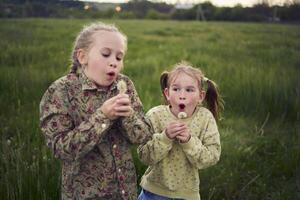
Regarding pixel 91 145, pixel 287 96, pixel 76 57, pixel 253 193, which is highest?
pixel 76 57

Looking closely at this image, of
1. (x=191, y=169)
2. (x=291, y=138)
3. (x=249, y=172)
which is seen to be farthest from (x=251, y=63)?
(x=191, y=169)

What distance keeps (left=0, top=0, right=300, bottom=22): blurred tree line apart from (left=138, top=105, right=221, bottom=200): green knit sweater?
105cm

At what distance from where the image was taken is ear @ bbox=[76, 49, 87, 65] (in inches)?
85.0

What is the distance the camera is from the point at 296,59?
885 cm

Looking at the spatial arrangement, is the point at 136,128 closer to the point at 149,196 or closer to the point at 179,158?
the point at 179,158

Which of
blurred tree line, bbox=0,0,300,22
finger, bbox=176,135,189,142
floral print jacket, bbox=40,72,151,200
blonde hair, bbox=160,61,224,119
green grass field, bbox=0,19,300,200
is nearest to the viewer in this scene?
floral print jacket, bbox=40,72,151,200

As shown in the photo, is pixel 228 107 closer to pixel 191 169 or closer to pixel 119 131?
pixel 191 169

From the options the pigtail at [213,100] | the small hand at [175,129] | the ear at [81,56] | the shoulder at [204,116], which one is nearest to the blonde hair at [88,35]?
the ear at [81,56]

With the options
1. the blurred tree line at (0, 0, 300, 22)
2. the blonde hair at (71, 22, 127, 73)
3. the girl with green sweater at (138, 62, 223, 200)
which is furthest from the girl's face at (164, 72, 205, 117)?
the blurred tree line at (0, 0, 300, 22)

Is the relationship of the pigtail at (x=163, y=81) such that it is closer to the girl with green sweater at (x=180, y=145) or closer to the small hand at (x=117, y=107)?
the girl with green sweater at (x=180, y=145)

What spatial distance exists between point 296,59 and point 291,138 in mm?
4418

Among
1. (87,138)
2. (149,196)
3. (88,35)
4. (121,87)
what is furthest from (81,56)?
(149,196)

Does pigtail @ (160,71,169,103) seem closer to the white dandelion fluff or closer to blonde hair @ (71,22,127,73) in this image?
blonde hair @ (71,22,127,73)

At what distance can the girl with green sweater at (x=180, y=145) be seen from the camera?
7.79 ft
